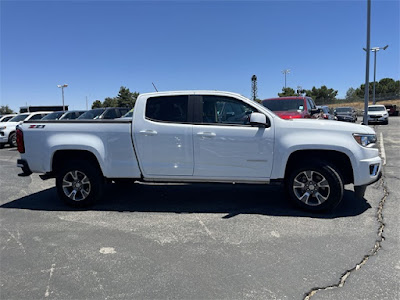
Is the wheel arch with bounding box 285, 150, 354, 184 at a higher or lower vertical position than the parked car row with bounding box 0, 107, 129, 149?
lower

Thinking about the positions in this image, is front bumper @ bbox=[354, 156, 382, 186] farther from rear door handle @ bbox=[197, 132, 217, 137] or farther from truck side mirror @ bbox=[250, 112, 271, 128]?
rear door handle @ bbox=[197, 132, 217, 137]

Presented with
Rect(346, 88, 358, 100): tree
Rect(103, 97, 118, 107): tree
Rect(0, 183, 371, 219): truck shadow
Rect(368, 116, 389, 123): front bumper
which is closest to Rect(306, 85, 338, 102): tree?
Rect(346, 88, 358, 100): tree

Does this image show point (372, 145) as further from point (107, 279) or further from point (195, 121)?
point (107, 279)

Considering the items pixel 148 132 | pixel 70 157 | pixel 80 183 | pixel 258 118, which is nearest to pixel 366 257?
pixel 258 118

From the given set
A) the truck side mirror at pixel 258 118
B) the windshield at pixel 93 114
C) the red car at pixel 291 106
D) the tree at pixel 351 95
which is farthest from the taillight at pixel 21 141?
the tree at pixel 351 95

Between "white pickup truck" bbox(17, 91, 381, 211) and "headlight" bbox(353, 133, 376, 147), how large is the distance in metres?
0.01

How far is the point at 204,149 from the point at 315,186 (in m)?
1.76

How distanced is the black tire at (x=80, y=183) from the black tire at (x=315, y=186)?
3.11 m

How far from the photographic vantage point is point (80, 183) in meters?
5.45

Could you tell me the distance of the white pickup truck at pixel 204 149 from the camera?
15.6 ft

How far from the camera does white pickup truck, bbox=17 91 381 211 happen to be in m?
4.77

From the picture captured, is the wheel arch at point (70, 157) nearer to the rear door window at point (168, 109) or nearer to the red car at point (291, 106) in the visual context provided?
the rear door window at point (168, 109)

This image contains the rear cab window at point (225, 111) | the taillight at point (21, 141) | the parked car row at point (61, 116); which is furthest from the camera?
the parked car row at point (61, 116)

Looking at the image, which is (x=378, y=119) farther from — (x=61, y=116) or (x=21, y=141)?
(x=21, y=141)
